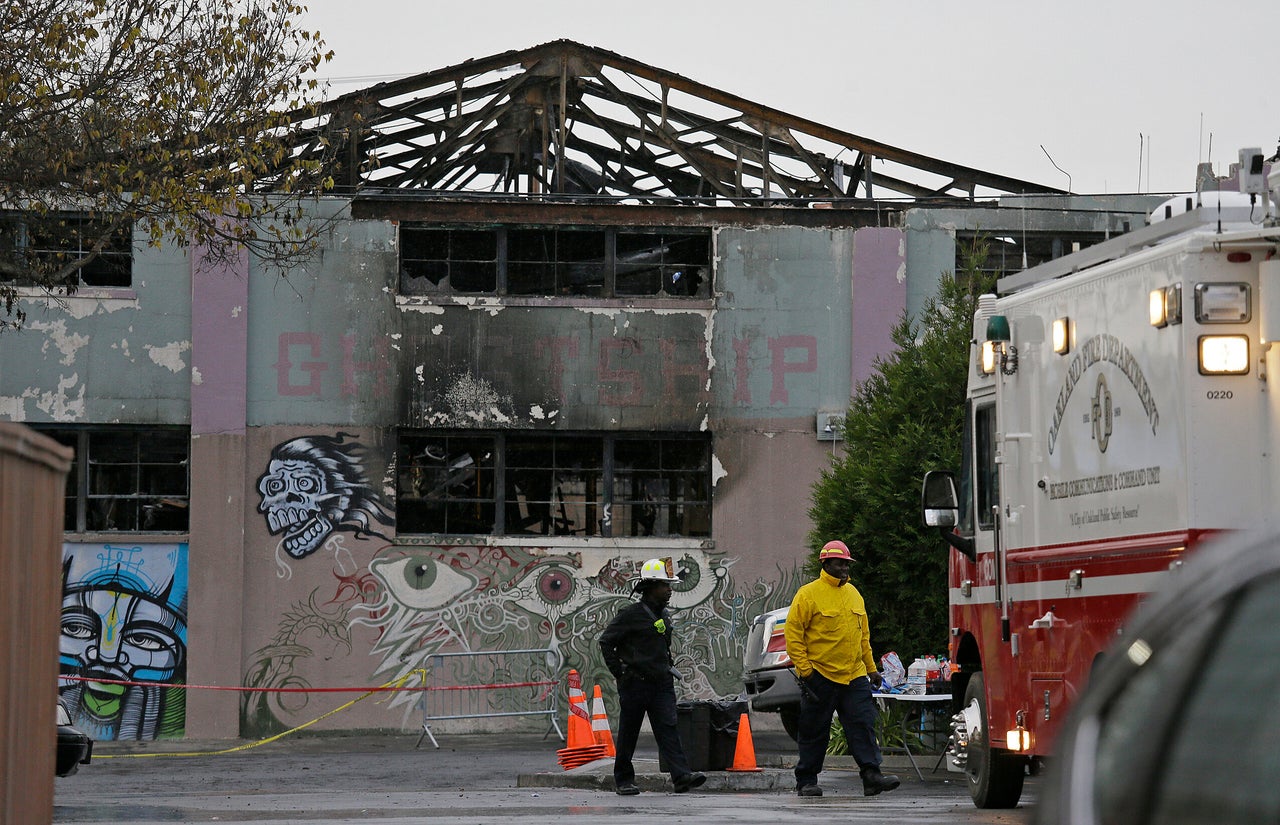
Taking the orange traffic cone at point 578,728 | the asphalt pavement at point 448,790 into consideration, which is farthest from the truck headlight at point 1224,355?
the orange traffic cone at point 578,728

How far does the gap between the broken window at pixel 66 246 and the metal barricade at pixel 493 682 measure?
20.6ft

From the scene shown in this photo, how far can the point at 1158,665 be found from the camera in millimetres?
3064

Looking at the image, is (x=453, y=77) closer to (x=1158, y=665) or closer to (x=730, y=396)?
(x=730, y=396)

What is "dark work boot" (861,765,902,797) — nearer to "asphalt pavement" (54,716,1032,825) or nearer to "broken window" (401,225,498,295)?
"asphalt pavement" (54,716,1032,825)

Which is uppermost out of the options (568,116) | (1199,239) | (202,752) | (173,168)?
(568,116)

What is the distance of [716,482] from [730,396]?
1.12m

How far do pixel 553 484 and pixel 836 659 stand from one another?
11.7 m

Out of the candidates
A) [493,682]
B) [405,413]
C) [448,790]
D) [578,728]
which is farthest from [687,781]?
[405,413]

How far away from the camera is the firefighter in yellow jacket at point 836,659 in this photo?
13.1m

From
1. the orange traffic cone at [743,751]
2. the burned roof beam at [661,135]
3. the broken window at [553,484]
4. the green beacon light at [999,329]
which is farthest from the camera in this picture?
the broken window at [553,484]

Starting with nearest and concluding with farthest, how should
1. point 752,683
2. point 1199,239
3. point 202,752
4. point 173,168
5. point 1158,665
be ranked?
point 1158,665 → point 1199,239 → point 173,168 → point 752,683 → point 202,752

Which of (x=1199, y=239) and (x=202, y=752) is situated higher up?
(x=1199, y=239)

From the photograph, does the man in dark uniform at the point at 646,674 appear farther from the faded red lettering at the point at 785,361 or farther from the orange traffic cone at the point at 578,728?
the faded red lettering at the point at 785,361

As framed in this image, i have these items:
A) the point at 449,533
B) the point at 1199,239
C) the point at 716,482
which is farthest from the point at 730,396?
the point at 1199,239
